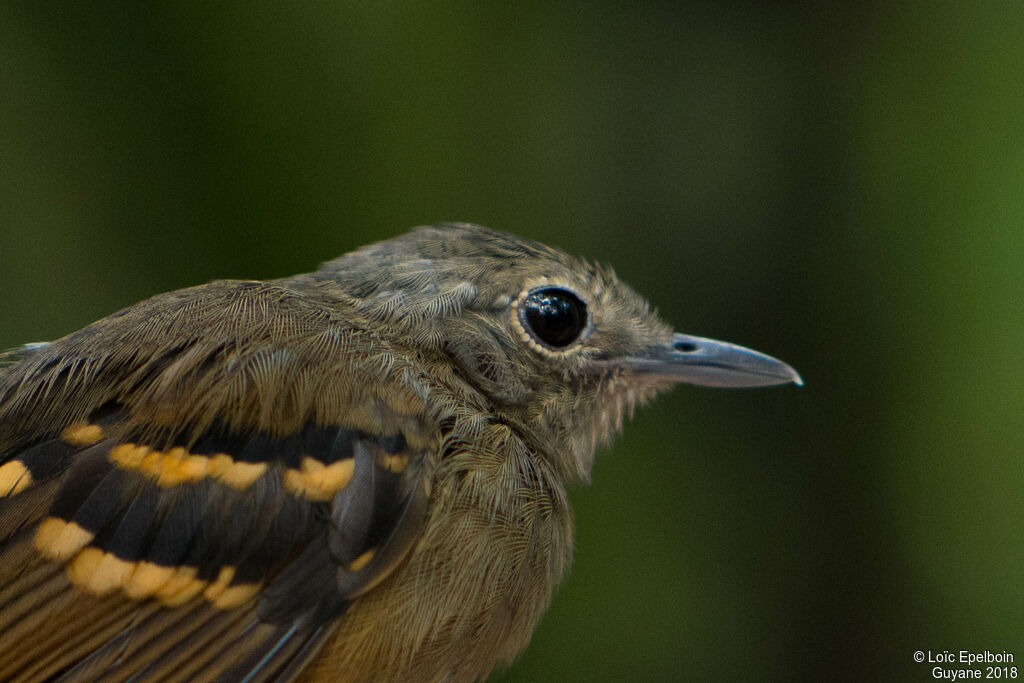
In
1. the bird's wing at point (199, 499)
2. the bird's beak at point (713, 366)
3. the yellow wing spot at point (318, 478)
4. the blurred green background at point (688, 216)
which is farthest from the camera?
the blurred green background at point (688, 216)

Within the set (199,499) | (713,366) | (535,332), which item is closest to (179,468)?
(199,499)

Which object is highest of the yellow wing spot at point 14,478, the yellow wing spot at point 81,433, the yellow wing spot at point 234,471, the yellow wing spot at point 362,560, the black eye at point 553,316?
the black eye at point 553,316

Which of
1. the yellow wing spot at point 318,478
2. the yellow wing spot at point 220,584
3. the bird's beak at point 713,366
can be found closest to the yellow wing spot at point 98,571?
the yellow wing spot at point 220,584

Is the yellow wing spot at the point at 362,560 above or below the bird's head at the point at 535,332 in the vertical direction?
below

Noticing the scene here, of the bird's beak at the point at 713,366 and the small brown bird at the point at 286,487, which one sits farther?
the bird's beak at the point at 713,366

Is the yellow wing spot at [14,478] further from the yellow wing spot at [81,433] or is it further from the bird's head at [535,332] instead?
the bird's head at [535,332]

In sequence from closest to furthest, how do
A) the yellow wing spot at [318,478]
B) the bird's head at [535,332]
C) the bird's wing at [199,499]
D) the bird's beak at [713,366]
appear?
the bird's wing at [199,499] → the yellow wing spot at [318,478] → the bird's head at [535,332] → the bird's beak at [713,366]

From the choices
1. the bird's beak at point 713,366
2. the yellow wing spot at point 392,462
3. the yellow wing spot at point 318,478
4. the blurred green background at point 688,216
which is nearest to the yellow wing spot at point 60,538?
the yellow wing spot at point 318,478
